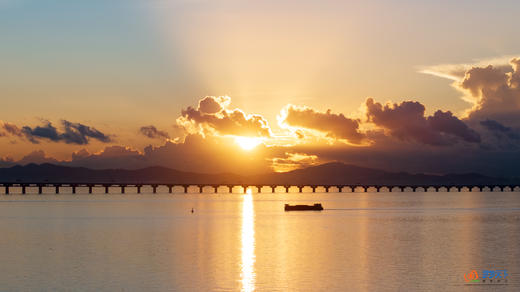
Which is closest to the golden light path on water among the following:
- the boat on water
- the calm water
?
the calm water

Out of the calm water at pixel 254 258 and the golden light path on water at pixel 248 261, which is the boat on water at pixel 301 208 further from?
the golden light path on water at pixel 248 261

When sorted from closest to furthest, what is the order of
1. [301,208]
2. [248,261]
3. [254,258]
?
[248,261] < [254,258] < [301,208]

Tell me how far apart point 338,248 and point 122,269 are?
28.7 m

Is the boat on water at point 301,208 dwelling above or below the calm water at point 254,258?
above

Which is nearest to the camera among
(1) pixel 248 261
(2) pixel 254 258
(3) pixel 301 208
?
(1) pixel 248 261

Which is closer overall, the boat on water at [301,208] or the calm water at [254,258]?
the calm water at [254,258]

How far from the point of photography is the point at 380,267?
6222 cm

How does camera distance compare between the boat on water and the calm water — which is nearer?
the calm water

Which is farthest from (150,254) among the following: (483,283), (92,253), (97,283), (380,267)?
(483,283)

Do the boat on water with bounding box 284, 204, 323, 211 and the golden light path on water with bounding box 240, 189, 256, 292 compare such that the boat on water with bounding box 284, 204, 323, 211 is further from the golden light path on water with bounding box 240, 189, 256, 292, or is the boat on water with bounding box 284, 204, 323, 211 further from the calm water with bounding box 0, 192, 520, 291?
the golden light path on water with bounding box 240, 189, 256, 292

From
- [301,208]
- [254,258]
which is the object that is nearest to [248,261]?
[254,258]

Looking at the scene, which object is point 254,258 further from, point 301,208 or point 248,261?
point 301,208

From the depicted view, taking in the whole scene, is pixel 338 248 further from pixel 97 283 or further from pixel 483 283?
pixel 97 283

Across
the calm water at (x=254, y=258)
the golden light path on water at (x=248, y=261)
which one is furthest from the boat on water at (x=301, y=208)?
the golden light path on water at (x=248, y=261)
